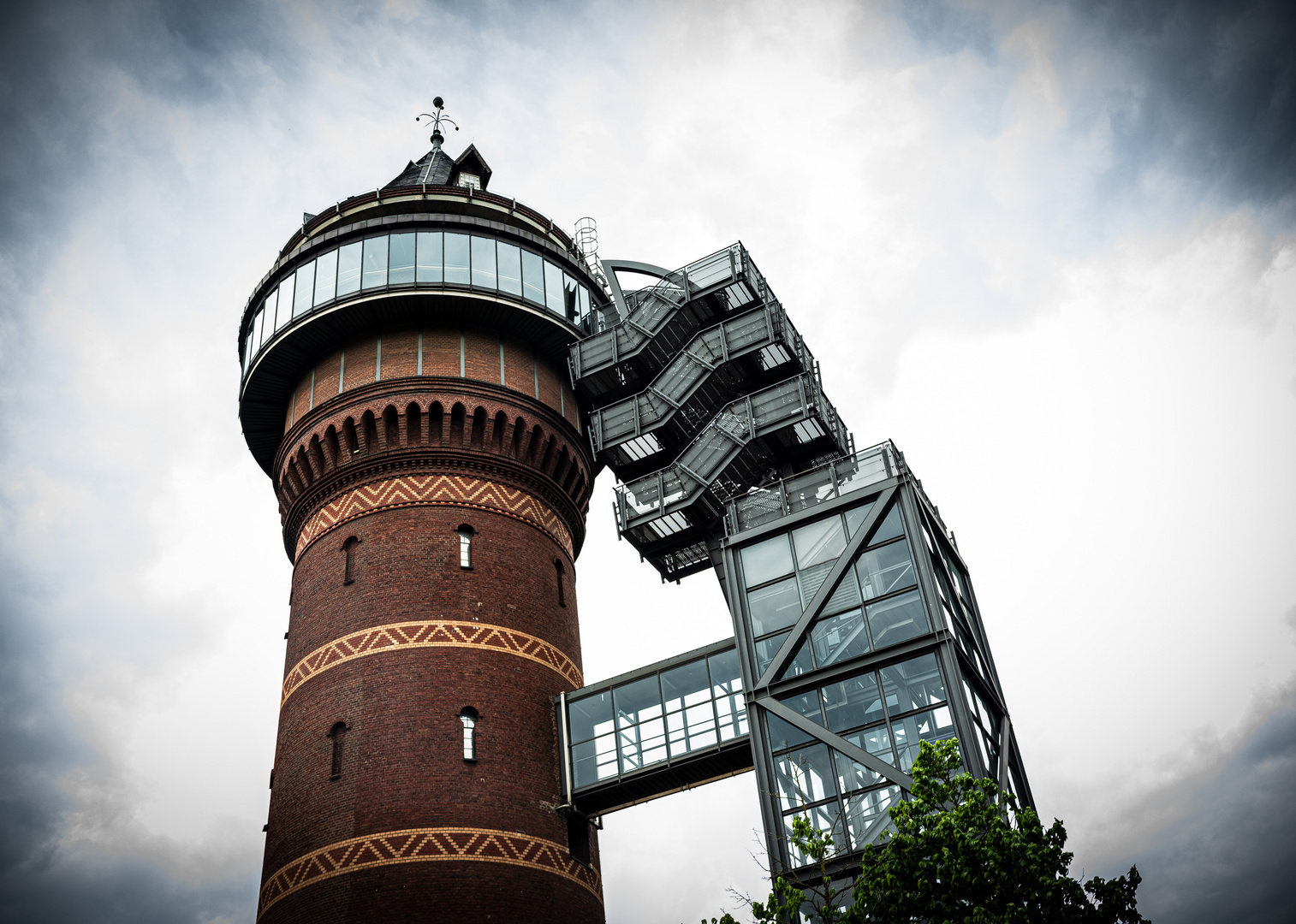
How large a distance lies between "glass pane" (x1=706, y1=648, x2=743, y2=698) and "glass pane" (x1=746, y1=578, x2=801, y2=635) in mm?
1936

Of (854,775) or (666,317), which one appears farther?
(666,317)

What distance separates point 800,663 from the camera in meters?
26.4

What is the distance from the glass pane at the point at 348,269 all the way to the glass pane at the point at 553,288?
5738 mm

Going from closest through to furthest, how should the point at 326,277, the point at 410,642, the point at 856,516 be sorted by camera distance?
the point at 856,516
the point at 410,642
the point at 326,277

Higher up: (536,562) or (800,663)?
(536,562)

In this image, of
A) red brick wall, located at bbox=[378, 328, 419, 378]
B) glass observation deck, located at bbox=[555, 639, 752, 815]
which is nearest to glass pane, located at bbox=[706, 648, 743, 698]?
glass observation deck, located at bbox=[555, 639, 752, 815]

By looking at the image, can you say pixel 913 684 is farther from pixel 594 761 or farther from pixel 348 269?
pixel 348 269

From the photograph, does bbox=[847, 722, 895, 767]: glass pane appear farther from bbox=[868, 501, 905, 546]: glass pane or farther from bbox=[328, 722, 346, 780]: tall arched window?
bbox=[328, 722, 346, 780]: tall arched window

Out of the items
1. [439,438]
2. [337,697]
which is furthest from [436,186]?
[337,697]

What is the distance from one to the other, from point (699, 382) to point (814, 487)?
619 centimetres

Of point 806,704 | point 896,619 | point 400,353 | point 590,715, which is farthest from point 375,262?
point 896,619

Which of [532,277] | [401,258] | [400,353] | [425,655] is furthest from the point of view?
[532,277]

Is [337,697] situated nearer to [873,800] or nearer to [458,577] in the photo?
[458,577]

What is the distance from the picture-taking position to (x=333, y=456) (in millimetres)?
33812
